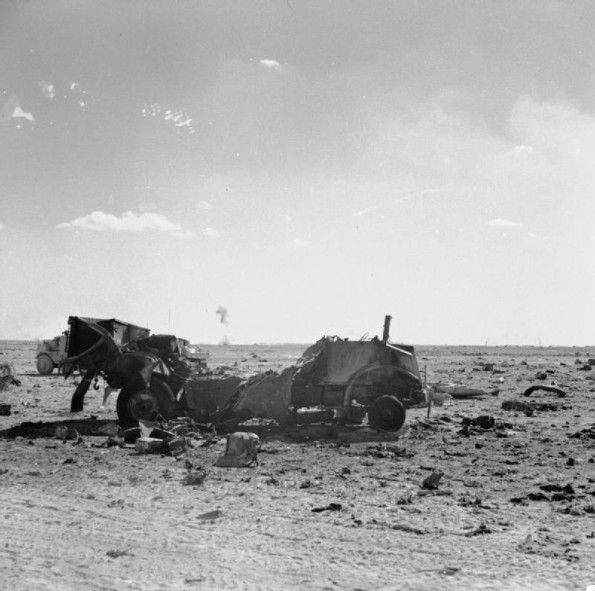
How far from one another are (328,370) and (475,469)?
392cm

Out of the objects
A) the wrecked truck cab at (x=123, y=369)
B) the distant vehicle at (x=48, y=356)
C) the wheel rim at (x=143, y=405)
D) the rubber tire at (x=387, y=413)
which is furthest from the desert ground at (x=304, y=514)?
the distant vehicle at (x=48, y=356)

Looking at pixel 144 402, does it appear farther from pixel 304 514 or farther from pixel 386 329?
pixel 304 514

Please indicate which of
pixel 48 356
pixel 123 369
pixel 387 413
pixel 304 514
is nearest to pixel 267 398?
pixel 387 413

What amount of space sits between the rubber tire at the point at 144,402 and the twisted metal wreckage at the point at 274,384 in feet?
0.06

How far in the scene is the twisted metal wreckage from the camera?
12.1m

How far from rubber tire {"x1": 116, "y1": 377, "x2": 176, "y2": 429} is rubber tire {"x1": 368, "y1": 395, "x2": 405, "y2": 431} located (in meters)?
3.98

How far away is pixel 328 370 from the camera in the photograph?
Result: 481 inches

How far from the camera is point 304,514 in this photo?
21.6 ft

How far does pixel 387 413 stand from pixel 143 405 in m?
4.70

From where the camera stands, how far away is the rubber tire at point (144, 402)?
39.3ft

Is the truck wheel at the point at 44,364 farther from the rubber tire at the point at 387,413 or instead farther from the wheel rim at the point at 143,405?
the rubber tire at the point at 387,413

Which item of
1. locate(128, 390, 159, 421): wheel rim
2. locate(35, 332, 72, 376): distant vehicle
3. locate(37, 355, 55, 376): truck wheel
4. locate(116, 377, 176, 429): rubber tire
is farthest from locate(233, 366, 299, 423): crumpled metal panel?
locate(37, 355, 55, 376): truck wheel

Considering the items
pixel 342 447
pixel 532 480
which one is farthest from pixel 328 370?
pixel 532 480

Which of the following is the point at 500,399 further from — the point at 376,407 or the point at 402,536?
the point at 402,536
